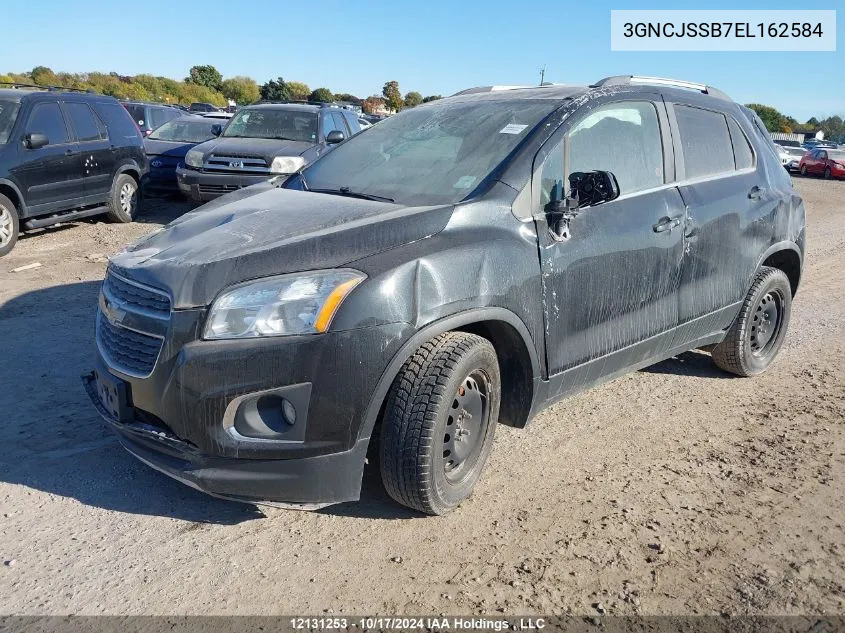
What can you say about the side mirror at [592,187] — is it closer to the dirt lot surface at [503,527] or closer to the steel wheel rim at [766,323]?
the dirt lot surface at [503,527]

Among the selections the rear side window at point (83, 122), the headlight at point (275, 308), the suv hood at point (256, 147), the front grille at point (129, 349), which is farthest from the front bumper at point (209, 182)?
the headlight at point (275, 308)

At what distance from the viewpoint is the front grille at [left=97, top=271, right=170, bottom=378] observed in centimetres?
290

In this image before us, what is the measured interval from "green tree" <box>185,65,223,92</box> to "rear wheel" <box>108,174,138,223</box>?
225ft

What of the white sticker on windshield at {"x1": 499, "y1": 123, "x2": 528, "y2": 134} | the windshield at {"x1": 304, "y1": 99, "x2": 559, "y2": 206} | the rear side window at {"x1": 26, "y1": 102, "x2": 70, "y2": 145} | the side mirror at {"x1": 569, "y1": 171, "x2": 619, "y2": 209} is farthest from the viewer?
the rear side window at {"x1": 26, "y1": 102, "x2": 70, "y2": 145}

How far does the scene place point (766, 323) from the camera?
17.4 ft

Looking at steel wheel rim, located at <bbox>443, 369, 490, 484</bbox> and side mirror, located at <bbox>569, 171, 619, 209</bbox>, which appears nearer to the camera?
steel wheel rim, located at <bbox>443, 369, 490, 484</bbox>

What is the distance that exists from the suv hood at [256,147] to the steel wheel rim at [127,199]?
3.77 ft

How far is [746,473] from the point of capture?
3.77 meters

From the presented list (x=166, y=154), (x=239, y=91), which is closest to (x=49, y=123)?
(x=166, y=154)

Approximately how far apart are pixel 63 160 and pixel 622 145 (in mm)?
7772

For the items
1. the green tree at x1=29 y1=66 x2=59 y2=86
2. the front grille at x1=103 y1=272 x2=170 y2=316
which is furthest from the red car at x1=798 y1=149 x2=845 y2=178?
the green tree at x1=29 y1=66 x2=59 y2=86

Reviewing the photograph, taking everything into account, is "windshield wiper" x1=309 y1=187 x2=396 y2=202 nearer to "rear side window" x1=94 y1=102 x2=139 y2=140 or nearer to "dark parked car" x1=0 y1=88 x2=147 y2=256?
"dark parked car" x1=0 y1=88 x2=147 y2=256

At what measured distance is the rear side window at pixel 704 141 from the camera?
441cm

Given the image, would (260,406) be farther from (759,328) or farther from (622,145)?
(759,328)
